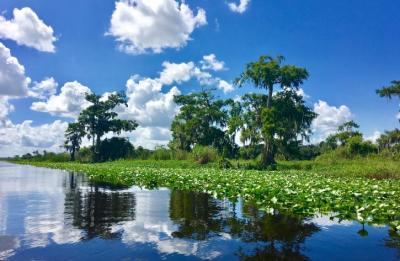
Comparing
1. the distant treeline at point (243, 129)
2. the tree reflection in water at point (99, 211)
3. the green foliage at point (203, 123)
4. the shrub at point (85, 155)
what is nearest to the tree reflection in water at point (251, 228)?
the tree reflection in water at point (99, 211)

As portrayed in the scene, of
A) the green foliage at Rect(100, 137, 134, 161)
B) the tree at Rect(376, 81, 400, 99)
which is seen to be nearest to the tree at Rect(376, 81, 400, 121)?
the tree at Rect(376, 81, 400, 99)

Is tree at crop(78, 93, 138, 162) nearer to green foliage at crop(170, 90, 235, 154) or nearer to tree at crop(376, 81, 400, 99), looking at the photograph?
green foliage at crop(170, 90, 235, 154)

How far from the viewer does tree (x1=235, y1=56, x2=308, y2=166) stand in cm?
4044

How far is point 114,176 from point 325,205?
725 inches

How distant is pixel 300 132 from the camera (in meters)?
46.9

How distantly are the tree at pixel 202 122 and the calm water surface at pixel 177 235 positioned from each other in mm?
44801

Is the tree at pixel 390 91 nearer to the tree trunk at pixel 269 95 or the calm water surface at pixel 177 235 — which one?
the tree trunk at pixel 269 95

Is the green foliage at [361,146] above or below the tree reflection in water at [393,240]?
above

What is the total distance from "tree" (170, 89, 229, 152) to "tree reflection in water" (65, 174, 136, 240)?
41.4m

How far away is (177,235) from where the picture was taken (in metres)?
8.85

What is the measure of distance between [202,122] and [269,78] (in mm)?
19456

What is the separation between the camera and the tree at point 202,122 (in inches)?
2293

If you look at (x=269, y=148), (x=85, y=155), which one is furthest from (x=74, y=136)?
(x=269, y=148)

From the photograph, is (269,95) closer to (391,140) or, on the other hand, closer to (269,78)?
(269,78)
